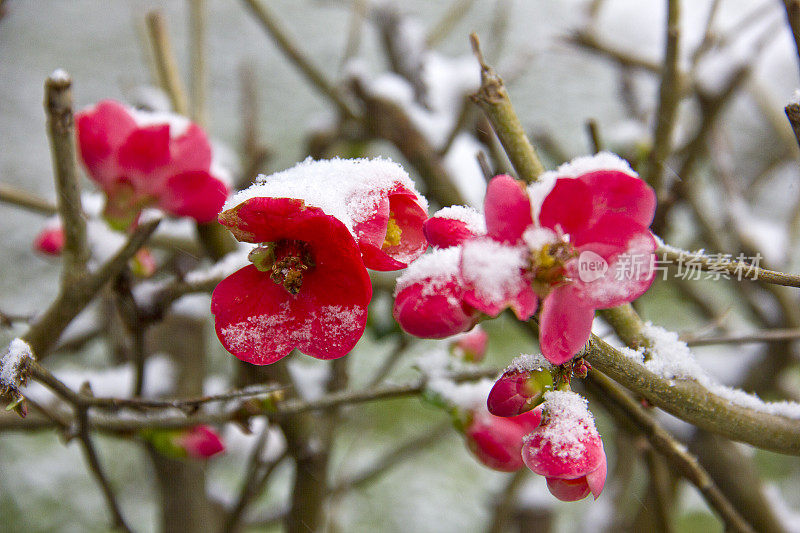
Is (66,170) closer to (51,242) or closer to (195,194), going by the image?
(195,194)

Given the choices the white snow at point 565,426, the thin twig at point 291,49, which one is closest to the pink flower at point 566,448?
the white snow at point 565,426

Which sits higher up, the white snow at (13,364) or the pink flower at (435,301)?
the white snow at (13,364)

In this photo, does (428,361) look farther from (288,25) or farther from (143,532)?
(288,25)

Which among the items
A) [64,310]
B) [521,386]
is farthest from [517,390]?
[64,310]

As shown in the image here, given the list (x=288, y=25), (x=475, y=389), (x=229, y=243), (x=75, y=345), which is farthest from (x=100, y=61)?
(x=475, y=389)

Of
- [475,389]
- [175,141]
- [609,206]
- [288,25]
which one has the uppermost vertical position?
[288,25]

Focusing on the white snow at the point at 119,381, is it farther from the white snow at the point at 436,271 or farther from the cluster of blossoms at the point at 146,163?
→ the white snow at the point at 436,271
